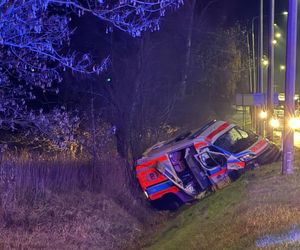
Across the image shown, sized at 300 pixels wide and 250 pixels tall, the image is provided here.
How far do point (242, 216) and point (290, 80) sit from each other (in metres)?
4.79

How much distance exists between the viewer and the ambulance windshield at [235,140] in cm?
1522

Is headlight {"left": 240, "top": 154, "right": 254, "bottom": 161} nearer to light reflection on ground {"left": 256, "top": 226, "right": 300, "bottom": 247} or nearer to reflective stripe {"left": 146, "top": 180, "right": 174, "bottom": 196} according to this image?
reflective stripe {"left": 146, "top": 180, "right": 174, "bottom": 196}

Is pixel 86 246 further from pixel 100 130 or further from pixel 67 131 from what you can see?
pixel 100 130

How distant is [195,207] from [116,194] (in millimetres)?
2436

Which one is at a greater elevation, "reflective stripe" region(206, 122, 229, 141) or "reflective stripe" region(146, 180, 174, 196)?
"reflective stripe" region(206, 122, 229, 141)

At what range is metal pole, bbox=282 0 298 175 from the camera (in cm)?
1210

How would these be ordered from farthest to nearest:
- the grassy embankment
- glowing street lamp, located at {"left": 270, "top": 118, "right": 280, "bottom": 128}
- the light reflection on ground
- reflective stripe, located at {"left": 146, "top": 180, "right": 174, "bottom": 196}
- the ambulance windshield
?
1. glowing street lamp, located at {"left": 270, "top": 118, "right": 280, "bottom": 128}
2. the ambulance windshield
3. reflective stripe, located at {"left": 146, "top": 180, "right": 174, "bottom": 196}
4. the grassy embankment
5. the light reflection on ground

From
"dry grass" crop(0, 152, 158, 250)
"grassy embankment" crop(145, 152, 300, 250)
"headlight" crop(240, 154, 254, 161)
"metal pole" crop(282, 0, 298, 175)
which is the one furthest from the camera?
"headlight" crop(240, 154, 254, 161)

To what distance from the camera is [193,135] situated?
51.6 ft

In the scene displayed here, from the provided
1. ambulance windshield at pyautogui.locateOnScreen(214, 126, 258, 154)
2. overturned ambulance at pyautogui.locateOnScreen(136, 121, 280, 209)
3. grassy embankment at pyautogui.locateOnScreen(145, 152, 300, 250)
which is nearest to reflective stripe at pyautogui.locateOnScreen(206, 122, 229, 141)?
overturned ambulance at pyautogui.locateOnScreen(136, 121, 280, 209)

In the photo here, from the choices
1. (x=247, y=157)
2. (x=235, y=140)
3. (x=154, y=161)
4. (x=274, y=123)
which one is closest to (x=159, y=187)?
(x=154, y=161)

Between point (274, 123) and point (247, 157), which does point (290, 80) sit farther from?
point (274, 123)

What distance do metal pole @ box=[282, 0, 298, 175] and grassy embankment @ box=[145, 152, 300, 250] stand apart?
0.37 m

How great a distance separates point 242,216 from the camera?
8.75m
